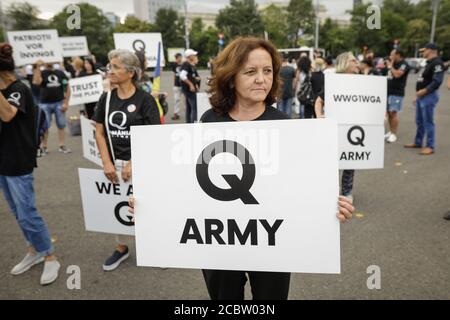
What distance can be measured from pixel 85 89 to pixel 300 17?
72171mm

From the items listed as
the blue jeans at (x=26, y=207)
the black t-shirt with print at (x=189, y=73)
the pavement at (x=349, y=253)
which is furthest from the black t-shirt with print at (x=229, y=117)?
the black t-shirt with print at (x=189, y=73)

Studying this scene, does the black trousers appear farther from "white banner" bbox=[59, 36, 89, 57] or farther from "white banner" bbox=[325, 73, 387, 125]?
"white banner" bbox=[59, 36, 89, 57]

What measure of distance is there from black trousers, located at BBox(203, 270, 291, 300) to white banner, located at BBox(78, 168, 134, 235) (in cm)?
122

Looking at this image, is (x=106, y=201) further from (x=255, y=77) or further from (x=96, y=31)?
(x=96, y=31)

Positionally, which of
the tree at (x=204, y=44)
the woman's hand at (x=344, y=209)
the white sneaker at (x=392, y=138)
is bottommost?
the white sneaker at (x=392, y=138)

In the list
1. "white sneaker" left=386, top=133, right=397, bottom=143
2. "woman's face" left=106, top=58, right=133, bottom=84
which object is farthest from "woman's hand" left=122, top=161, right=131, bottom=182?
"white sneaker" left=386, top=133, right=397, bottom=143

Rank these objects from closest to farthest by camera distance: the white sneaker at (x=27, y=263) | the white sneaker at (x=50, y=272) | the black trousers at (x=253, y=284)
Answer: the black trousers at (x=253, y=284)
the white sneaker at (x=50, y=272)
the white sneaker at (x=27, y=263)

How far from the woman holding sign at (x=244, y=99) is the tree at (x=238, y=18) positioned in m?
67.8

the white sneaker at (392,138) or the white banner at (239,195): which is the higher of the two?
the white banner at (239,195)

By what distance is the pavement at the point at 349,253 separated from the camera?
277 centimetres

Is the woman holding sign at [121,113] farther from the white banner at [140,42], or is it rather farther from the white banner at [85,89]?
the white banner at [85,89]

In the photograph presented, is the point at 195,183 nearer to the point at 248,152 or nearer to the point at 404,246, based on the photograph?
the point at 248,152

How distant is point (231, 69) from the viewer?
5.94 feet
